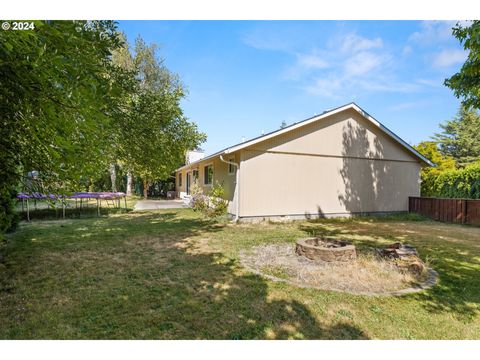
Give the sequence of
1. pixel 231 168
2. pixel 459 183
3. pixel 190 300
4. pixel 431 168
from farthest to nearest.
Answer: pixel 431 168 < pixel 459 183 < pixel 231 168 < pixel 190 300

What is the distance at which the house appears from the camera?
10.5m

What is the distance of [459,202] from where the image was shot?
11.8 meters

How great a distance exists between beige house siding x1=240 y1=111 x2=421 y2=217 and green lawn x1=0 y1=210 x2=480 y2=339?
4.42 m

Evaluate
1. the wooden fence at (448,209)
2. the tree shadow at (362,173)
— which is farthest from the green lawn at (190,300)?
the wooden fence at (448,209)

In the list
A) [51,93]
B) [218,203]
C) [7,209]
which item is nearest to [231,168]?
[218,203]

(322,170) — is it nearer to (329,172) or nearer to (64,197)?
(329,172)

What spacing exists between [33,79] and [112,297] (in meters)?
2.93

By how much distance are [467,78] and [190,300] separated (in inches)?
381

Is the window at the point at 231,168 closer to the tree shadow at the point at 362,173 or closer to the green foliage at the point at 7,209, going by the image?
the tree shadow at the point at 362,173

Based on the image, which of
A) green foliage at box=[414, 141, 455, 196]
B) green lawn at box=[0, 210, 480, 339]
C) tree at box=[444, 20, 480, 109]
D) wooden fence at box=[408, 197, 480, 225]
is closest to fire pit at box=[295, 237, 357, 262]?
green lawn at box=[0, 210, 480, 339]

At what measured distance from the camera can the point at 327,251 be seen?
5.07m

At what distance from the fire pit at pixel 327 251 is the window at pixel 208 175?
969 centimetres
